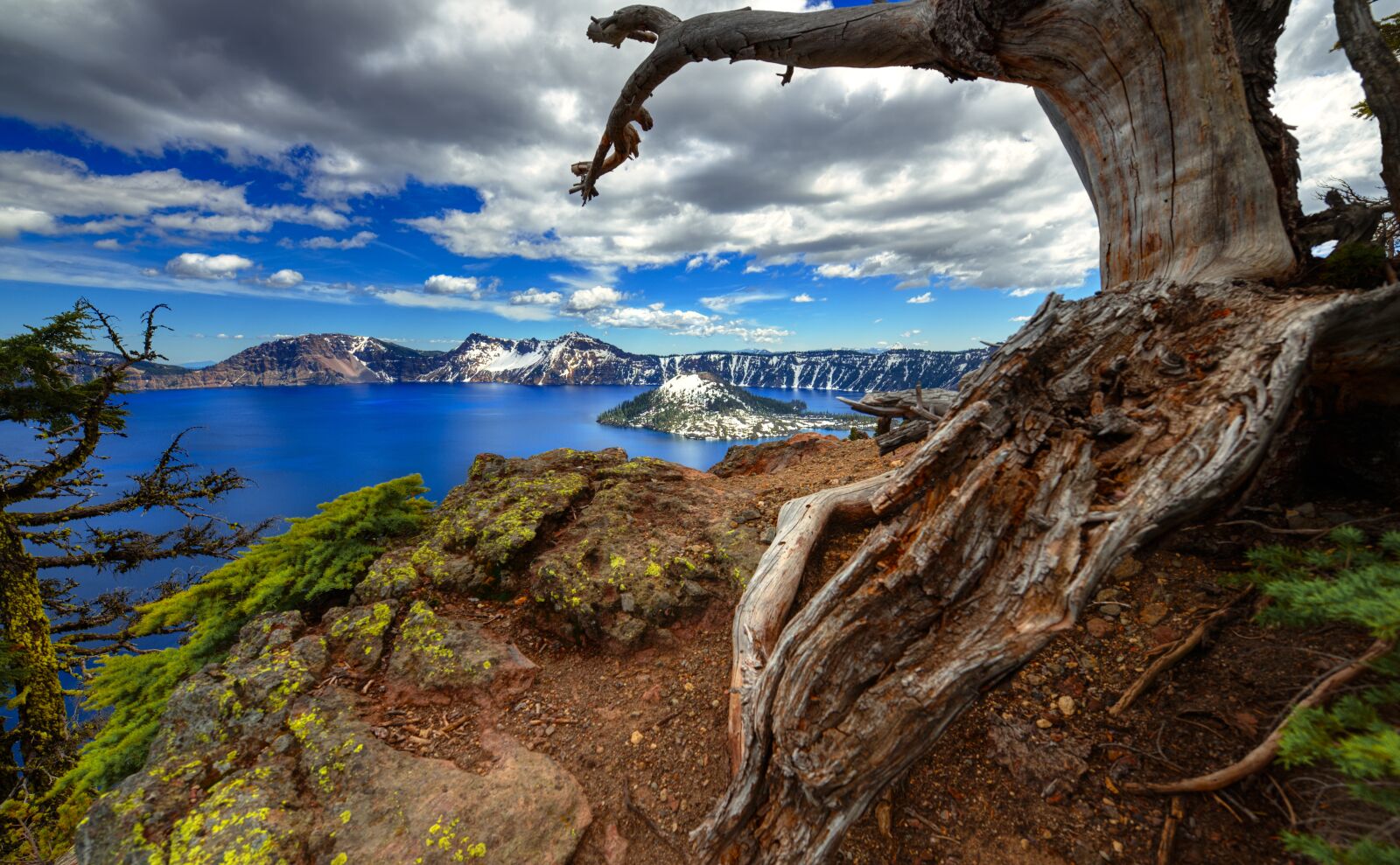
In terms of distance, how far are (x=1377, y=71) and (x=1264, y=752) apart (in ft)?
18.7

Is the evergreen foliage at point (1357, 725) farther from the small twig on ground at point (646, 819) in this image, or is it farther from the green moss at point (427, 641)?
the green moss at point (427, 641)

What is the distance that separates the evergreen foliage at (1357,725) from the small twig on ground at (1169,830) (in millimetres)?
738

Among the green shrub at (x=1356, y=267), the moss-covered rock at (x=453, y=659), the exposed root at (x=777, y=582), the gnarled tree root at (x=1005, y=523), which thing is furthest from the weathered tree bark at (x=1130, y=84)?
the moss-covered rock at (x=453, y=659)

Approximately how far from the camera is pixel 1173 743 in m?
3.04

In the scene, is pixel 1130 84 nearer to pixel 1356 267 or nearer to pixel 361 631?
pixel 1356 267

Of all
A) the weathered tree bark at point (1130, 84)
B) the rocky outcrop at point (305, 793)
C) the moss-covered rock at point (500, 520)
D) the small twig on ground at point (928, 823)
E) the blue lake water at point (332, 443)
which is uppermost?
the weathered tree bark at point (1130, 84)

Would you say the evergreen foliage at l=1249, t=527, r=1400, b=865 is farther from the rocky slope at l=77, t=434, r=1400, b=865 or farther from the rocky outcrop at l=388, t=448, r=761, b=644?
the rocky outcrop at l=388, t=448, r=761, b=644

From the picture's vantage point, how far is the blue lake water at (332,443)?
66.9 m

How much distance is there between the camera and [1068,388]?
159 inches

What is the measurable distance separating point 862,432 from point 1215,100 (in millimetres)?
11828

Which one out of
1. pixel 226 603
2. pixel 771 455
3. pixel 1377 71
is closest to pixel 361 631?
pixel 226 603

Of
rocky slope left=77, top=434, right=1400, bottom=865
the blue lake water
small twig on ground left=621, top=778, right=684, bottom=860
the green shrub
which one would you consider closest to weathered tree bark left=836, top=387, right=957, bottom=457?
rocky slope left=77, top=434, right=1400, bottom=865

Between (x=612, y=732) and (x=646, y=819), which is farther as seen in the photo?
(x=612, y=732)

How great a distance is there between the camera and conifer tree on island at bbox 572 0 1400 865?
2.99 m
